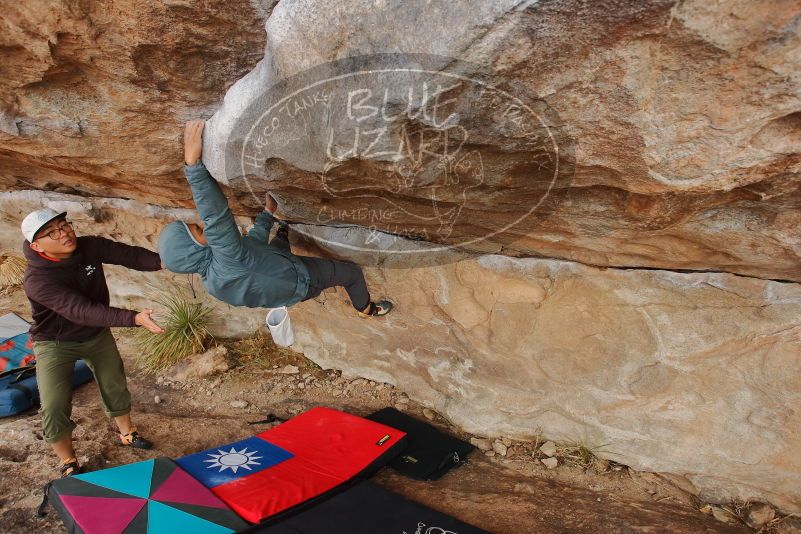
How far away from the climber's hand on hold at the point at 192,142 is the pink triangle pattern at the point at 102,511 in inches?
68.7

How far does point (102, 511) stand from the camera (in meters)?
2.70

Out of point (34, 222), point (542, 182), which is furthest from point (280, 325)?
point (542, 182)

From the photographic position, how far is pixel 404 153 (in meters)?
2.17

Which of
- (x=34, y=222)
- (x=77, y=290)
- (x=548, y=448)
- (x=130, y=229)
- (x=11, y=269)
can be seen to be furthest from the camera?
(x=11, y=269)

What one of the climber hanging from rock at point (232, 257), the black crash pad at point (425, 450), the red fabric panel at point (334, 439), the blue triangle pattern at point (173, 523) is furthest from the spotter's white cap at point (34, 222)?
the black crash pad at point (425, 450)

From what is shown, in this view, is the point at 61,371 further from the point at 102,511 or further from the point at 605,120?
the point at 605,120

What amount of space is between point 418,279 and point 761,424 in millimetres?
2066

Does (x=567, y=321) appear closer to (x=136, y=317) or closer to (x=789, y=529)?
(x=789, y=529)

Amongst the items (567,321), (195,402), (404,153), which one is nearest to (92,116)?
(404,153)

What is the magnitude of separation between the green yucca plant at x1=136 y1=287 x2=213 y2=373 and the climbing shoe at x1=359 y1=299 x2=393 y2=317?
202 cm

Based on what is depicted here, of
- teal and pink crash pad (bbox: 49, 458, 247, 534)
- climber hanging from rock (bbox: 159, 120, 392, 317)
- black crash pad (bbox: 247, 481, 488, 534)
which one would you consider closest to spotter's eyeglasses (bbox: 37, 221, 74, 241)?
climber hanging from rock (bbox: 159, 120, 392, 317)

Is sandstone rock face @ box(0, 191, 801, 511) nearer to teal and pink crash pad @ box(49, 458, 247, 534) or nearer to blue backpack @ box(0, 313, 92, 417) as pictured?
teal and pink crash pad @ box(49, 458, 247, 534)

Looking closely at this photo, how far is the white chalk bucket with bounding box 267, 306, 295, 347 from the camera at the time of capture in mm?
3629

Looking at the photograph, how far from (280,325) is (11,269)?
483 centimetres
